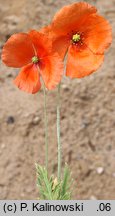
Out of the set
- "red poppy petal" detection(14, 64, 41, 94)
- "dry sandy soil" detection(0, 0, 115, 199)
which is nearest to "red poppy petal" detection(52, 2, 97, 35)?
"red poppy petal" detection(14, 64, 41, 94)

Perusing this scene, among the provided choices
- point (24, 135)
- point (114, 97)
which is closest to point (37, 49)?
point (24, 135)

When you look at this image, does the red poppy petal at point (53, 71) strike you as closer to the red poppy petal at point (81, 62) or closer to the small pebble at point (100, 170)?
the red poppy petal at point (81, 62)

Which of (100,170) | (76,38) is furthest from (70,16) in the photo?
(100,170)

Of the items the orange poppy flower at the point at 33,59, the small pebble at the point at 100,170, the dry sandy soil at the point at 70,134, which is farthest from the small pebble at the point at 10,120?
the orange poppy flower at the point at 33,59

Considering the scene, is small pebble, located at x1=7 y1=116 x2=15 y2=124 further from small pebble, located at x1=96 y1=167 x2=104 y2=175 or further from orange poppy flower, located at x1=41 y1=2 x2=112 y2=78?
orange poppy flower, located at x1=41 y1=2 x2=112 y2=78

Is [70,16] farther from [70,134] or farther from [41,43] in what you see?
[70,134]

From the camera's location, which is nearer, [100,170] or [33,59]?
[33,59]

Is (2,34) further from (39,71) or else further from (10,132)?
(39,71)

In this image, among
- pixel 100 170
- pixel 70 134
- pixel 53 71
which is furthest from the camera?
pixel 70 134
